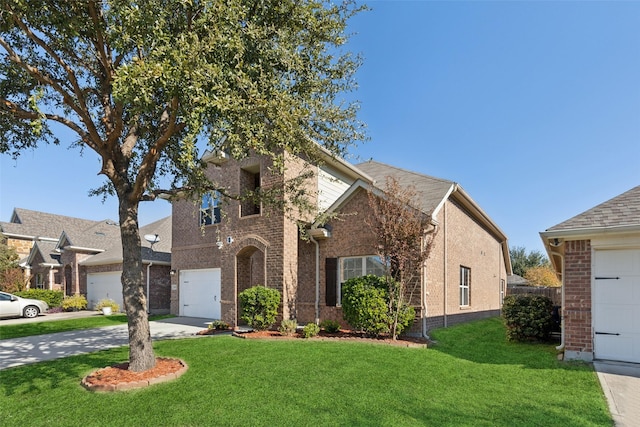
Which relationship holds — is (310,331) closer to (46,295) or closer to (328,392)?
(328,392)

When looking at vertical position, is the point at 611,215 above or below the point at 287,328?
above

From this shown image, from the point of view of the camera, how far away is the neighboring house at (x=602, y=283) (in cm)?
754

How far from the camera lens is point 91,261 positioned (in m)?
23.2

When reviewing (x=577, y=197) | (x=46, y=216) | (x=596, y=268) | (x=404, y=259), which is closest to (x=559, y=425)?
(x=596, y=268)

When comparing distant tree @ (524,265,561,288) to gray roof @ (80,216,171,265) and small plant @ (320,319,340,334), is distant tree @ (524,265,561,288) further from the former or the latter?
gray roof @ (80,216,171,265)

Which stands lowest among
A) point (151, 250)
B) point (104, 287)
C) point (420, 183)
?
point (104, 287)

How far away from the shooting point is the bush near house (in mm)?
10125

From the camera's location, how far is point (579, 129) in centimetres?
1269

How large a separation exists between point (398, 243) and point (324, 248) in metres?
3.68

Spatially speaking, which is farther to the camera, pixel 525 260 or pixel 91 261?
pixel 525 260

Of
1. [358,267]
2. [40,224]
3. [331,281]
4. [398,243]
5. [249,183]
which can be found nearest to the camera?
[398,243]

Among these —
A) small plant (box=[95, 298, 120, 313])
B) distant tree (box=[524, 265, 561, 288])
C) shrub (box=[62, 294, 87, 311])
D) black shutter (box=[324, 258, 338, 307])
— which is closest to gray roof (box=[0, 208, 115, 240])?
shrub (box=[62, 294, 87, 311])

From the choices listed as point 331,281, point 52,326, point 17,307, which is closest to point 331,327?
point 331,281

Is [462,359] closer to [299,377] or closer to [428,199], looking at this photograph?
[299,377]
